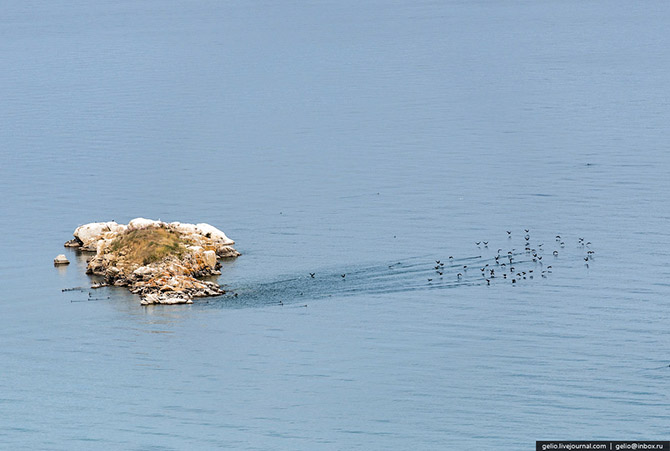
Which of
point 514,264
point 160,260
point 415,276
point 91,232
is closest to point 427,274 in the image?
point 415,276

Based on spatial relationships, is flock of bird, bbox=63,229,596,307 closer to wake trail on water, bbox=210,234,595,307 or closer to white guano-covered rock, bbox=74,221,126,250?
wake trail on water, bbox=210,234,595,307

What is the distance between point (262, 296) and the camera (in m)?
134

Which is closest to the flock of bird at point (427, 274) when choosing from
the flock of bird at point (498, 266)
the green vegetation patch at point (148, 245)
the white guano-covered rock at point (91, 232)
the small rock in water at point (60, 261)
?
the flock of bird at point (498, 266)

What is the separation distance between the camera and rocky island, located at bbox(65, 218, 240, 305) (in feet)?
444

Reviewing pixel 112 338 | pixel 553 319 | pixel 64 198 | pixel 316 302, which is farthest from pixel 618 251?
pixel 64 198

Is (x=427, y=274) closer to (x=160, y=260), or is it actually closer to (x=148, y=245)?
(x=160, y=260)

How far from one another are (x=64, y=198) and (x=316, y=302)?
2741 inches

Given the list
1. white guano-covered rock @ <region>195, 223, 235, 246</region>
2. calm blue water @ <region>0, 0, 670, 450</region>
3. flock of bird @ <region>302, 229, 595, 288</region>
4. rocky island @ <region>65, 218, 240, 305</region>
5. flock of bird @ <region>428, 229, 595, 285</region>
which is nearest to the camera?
calm blue water @ <region>0, 0, 670, 450</region>

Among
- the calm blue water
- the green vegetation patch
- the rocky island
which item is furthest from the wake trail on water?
the green vegetation patch

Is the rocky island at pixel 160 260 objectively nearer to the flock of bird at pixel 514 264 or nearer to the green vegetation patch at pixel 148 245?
the green vegetation patch at pixel 148 245

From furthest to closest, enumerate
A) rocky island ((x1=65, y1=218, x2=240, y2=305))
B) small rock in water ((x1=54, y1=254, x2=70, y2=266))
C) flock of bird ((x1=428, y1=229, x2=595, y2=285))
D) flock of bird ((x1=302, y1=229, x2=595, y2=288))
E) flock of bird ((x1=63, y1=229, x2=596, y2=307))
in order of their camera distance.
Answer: small rock in water ((x1=54, y1=254, x2=70, y2=266)), flock of bird ((x1=428, y1=229, x2=595, y2=285)), flock of bird ((x1=302, y1=229, x2=595, y2=288)), flock of bird ((x1=63, y1=229, x2=596, y2=307)), rocky island ((x1=65, y1=218, x2=240, y2=305))

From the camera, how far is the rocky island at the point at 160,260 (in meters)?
135

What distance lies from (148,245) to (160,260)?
3219 mm

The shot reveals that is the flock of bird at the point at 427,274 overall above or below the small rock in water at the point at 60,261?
below
